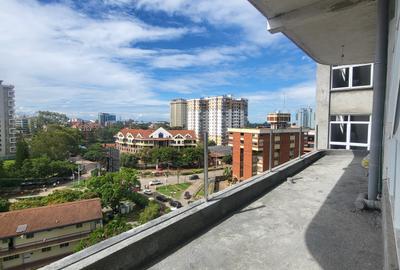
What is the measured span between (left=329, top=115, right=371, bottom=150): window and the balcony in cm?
613

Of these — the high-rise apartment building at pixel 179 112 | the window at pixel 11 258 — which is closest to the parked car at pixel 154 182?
the window at pixel 11 258

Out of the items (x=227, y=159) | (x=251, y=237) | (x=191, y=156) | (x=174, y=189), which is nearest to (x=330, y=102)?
(x=251, y=237)

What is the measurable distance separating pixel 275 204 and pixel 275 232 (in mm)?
862

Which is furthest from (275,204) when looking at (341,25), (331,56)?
(331,56)

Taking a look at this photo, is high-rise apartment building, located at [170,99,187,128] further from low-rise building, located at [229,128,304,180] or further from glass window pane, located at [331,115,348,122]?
glass window pane, located at [331,115,348,122]

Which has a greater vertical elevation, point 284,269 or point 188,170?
point 284,269

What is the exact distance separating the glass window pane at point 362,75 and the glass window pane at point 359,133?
146 cm

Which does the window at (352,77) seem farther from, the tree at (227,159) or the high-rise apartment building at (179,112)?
the high-rise apartment building at (179,112)

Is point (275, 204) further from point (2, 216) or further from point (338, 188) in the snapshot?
point (2, 216)

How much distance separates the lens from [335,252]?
1.97m

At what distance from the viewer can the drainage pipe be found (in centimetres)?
285

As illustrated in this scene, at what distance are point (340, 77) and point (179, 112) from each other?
94.6 metres

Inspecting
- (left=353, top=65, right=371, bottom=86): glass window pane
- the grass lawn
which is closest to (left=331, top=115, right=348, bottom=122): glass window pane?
(left=353, top=65, right=371, bottom=86): glass window pane

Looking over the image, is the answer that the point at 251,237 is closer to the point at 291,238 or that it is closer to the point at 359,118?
the point at 291,238
